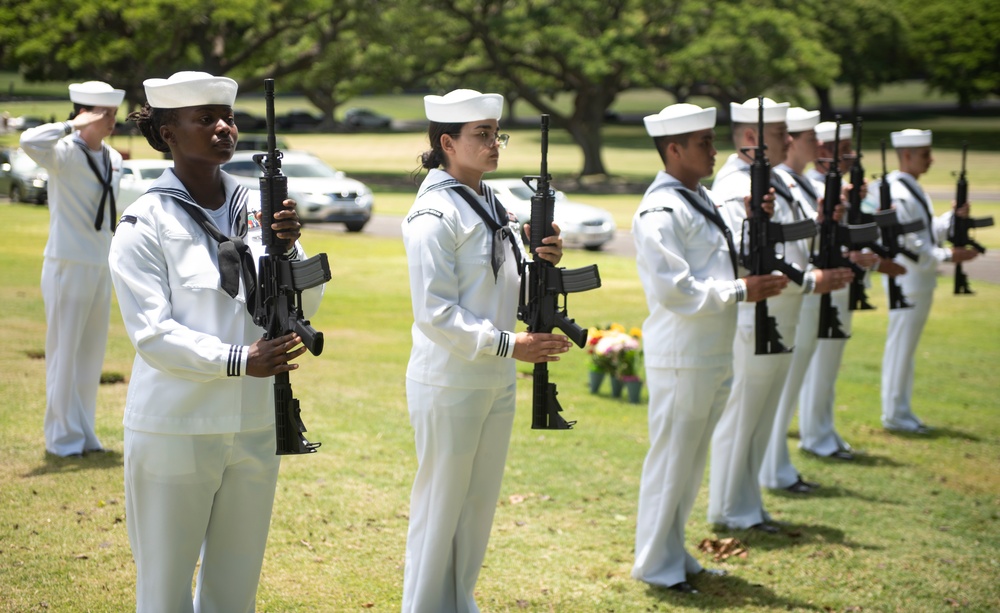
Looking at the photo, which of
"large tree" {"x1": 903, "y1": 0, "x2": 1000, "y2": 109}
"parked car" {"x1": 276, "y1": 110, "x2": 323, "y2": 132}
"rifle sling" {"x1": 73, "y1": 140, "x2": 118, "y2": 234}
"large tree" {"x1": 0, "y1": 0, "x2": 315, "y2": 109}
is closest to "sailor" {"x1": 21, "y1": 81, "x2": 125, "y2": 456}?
"rifle sling" {"x1": 73, "y1": 140, "x2": 118, "y2": 234}

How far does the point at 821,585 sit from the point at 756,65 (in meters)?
35.8

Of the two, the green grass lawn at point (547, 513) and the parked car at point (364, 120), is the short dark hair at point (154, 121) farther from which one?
the parked car at point (364, 120)

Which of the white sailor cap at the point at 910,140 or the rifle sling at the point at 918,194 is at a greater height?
the white sailor cap at the point at 910,140

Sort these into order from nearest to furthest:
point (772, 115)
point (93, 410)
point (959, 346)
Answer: point (772, 115)
point (93, 410)
point (959, 346)

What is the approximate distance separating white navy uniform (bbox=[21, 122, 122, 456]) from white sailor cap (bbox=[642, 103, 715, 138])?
409 cm

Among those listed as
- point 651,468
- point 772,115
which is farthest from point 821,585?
point 772,115

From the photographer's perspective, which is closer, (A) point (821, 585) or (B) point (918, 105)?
(A) point (821, 585)

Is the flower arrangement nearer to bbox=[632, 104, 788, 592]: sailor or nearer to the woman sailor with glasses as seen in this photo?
bbox=[632, 104, 788, 592]: sailor

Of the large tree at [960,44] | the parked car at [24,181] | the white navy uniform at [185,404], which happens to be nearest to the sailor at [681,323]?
the white navy uniform at [185,404]

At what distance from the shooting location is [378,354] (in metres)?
12.8

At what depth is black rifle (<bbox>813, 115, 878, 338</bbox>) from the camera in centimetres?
814

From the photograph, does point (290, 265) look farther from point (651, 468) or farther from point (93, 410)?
point (93, 410)

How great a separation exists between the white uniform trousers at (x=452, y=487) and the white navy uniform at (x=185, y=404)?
979 mm

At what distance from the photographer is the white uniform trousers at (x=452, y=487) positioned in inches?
200
